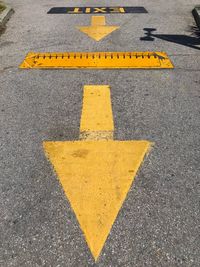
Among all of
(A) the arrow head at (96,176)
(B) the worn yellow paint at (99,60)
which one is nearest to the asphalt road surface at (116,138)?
(A) the arrow head at (96,176)

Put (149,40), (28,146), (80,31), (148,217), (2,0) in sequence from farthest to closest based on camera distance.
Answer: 1. (2,0)
2. (80,31)
3. (149,40)
4. (28,146)
5. (148,217)

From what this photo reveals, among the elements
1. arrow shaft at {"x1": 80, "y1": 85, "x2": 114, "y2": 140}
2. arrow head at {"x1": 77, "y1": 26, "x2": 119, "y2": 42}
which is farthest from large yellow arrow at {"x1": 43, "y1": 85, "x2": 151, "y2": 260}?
arrow head at {"x1": 77, "y1": 26, "x2": 119, "y2": 42}

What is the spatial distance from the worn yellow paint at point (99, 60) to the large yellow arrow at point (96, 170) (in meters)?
1.72

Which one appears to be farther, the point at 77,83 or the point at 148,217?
the point at 77,83

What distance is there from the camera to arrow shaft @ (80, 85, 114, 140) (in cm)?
410

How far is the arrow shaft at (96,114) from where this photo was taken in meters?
4.10

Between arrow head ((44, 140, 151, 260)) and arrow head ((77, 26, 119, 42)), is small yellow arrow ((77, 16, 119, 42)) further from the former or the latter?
arrow head ((44, 140, 151, 260))

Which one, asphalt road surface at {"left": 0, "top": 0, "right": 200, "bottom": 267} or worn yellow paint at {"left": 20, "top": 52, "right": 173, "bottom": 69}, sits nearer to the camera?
asphalt road surface at {"left": 0, "top": 0, "right": 200, "bottom": 267}

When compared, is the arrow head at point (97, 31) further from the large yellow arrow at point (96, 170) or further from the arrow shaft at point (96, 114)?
the large yellow arrow at point (96, 170)

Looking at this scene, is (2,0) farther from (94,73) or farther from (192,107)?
(192,107)

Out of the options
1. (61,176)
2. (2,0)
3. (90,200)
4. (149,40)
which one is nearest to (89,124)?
(61,176)

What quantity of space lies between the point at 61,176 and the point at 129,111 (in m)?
1.54

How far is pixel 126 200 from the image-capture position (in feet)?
10.5

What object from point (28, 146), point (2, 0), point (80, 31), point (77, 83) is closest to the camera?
point (28, 146)
